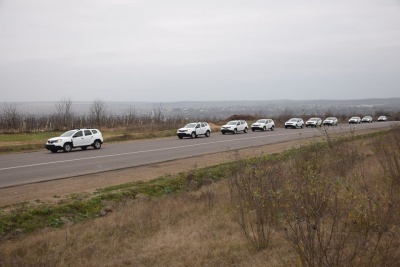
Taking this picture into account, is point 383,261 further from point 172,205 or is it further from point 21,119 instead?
point 21,119

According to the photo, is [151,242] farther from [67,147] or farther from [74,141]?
[74,141]

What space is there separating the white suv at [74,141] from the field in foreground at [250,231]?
16874 millimetres

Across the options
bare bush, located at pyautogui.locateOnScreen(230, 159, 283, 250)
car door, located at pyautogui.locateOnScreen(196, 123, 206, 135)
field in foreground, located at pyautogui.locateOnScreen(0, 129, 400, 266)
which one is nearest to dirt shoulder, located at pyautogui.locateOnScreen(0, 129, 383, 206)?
field in foreground, located at pyautogui.locateOnScreen(0, 129, 400, 266)

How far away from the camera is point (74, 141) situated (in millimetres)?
26844

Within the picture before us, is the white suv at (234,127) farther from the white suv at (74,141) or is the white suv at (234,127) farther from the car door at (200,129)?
the white suv at (74,141)

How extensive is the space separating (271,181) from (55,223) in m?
5.78

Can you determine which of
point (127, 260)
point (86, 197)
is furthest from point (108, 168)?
point (127, 260)

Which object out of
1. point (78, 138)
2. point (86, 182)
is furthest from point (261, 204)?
point (78, 138)

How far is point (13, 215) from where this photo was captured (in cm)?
969

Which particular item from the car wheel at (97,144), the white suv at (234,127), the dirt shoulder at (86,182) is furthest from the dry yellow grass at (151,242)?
the white suv at (234,127)

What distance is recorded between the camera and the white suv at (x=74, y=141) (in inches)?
1017

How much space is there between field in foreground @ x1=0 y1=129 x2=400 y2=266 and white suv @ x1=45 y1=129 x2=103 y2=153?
1687cm

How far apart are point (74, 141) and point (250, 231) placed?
70.4ft

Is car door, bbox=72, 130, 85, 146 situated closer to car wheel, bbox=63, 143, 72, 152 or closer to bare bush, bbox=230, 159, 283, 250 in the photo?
car wheel, bbox=63, 143, 72, 152
